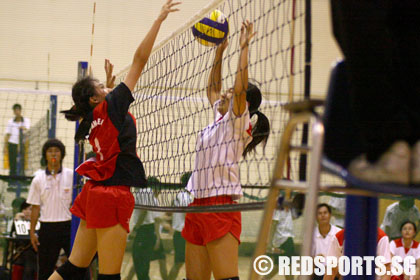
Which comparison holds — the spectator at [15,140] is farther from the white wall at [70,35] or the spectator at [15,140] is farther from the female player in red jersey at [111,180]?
the female player in red jersey at [111,180]

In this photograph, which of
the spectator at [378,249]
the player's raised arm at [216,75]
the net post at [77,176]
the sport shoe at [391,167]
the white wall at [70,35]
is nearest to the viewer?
the sport shoe at [391,167]

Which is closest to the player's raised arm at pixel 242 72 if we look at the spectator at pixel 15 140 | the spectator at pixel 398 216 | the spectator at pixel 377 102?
the spectator at pixel 377 102

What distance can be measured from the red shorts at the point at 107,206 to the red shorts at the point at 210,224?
1.15ft

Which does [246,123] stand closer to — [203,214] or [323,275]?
[203,214]

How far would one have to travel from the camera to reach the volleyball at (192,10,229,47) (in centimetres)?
338

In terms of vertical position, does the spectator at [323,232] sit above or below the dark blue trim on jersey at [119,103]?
below

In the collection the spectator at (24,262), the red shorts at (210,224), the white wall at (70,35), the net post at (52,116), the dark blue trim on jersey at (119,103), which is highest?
the white wall at (70,35)

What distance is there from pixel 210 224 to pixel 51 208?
280 centimetres

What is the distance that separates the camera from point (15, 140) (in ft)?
23.5

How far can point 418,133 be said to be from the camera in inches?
47.4

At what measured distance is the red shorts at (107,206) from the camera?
3.05 meters

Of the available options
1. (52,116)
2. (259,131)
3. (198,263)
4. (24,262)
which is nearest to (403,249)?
(259,131)

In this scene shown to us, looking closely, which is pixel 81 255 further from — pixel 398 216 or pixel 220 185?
pixel 398 216

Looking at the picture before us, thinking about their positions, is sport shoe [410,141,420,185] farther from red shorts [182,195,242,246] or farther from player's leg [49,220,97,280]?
player's leg [49,220,97,280]
